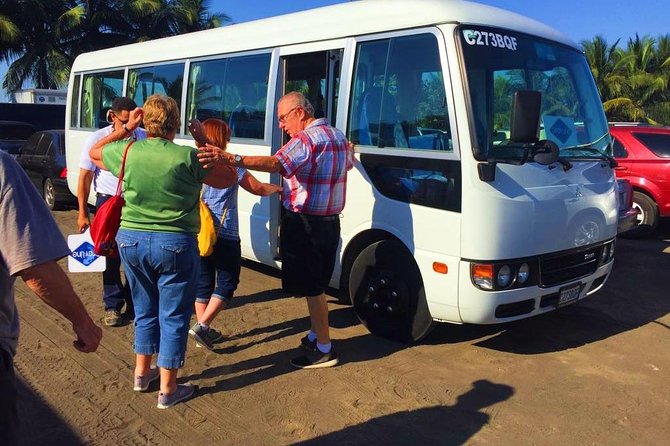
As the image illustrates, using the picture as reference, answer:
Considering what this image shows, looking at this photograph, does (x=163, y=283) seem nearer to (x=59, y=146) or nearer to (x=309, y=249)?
(x=309, y=249)

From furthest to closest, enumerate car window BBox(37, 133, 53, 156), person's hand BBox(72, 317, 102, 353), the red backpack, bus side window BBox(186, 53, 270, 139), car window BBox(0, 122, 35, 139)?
1. car window BBox(0, 122, 35, 139)
2. car window BBox(37, 133, 53, 156)
3. bus side window BBox(186, 53, 270, 139)
4. the red backpack
5. person's hand BBox(72, 317, 102, 353)

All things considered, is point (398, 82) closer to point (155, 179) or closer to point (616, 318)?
point (155, 179)

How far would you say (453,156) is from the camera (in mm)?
4113

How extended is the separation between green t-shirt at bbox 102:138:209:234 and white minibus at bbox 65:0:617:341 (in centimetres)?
173

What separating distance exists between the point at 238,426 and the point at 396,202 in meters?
2.03

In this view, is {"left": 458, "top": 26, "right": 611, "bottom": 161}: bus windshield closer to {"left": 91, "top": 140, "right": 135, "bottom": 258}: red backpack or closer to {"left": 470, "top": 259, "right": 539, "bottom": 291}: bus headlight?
{"left": 470, "top": 259, "right": 539, "bottom": 291}: bus headlight

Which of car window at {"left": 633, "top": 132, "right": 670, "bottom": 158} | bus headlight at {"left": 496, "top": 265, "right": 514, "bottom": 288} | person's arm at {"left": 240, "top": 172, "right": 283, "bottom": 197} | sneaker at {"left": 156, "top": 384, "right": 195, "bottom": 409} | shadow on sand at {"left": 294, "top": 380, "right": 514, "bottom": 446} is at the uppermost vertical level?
car window at {"left": 633, "top": 132, "right": 670, "bottom": 158}

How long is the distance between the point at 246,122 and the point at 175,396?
322cm

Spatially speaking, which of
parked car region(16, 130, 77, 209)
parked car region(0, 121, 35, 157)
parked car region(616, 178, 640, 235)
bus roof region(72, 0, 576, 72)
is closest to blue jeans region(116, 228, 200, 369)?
bus roof region(72, 0, 576, 72)

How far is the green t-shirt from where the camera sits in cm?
332

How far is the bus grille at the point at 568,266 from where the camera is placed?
4371 mm

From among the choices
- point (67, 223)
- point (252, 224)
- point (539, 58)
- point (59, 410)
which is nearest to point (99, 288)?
point (252, 224)

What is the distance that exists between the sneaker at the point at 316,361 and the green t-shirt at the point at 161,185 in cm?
143

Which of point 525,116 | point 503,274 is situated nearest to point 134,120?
point 525,116
